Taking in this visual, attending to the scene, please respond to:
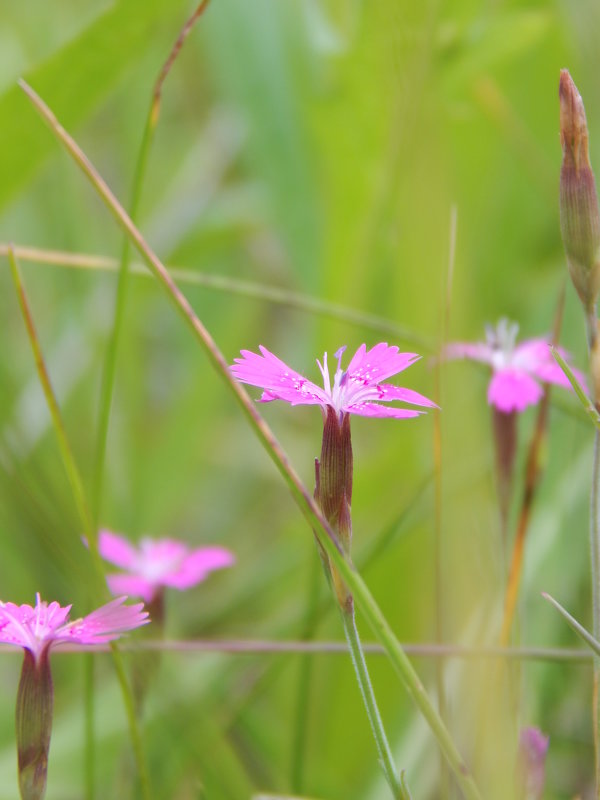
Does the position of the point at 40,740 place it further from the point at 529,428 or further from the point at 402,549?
the point at 529,428

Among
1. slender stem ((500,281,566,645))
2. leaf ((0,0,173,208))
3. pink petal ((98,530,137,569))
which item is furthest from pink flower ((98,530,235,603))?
leaf ((0,0,173,208))

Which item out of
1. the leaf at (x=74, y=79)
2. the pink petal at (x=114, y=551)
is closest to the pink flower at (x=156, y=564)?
the pink petal at (x=114, y=551)

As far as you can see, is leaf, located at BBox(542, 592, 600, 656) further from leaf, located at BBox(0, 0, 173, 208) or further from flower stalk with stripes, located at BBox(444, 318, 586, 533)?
leaf, located at BBox(0, 0, 173, 208)

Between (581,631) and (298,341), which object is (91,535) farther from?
(298,341)

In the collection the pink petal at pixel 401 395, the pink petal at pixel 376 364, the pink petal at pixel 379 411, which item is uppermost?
the pink petal at pixel 376 364

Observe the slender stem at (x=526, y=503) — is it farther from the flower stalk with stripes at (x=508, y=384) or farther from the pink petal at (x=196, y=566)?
the pink petal at (x=196, y=566)

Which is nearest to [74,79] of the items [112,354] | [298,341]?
[112,354]
